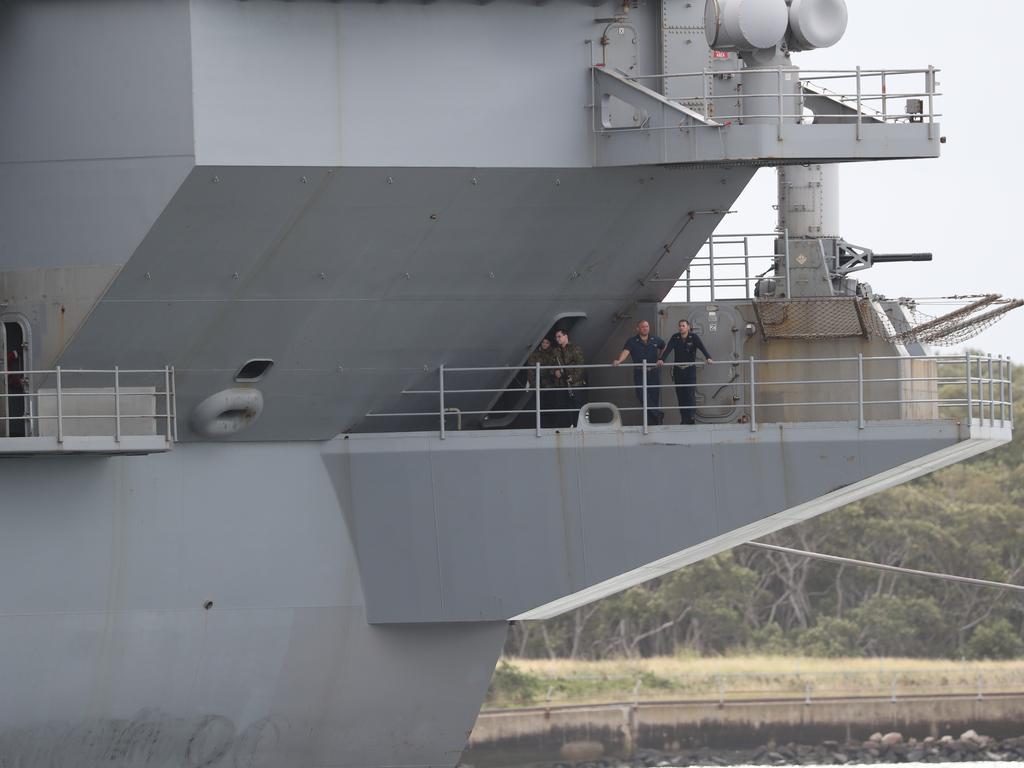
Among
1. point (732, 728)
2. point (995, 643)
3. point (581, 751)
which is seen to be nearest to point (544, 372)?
point (581, 751)

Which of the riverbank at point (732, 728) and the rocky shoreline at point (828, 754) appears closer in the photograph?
the rocky shoreline at point (828, 754)

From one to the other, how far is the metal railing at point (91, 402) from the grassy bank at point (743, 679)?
30.8 meters

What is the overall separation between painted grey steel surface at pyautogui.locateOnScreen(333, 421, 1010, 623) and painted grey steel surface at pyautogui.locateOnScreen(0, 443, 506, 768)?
21.5 inches

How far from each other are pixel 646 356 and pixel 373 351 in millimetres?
2999

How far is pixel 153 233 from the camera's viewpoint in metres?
19.2

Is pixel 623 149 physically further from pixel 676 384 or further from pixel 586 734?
pixel 586 734

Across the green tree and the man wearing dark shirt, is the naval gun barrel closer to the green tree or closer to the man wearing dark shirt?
the man wearing dark shirt

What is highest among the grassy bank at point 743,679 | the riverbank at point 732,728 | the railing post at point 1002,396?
the railing post at point 1002,396

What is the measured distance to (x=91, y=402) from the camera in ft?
66.2

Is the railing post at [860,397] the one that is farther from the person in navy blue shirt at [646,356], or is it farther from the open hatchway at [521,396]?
the open hatchway at [521,396]

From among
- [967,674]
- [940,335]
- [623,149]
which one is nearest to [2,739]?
[623,149]

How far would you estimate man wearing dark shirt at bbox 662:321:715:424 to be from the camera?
21.9 metres

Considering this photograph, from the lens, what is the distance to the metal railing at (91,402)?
19953 millimetres

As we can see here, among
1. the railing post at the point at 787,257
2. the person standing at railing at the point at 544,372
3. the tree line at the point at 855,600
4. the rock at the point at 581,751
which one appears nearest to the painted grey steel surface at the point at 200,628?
the person standing at railing at the point at 544,372
